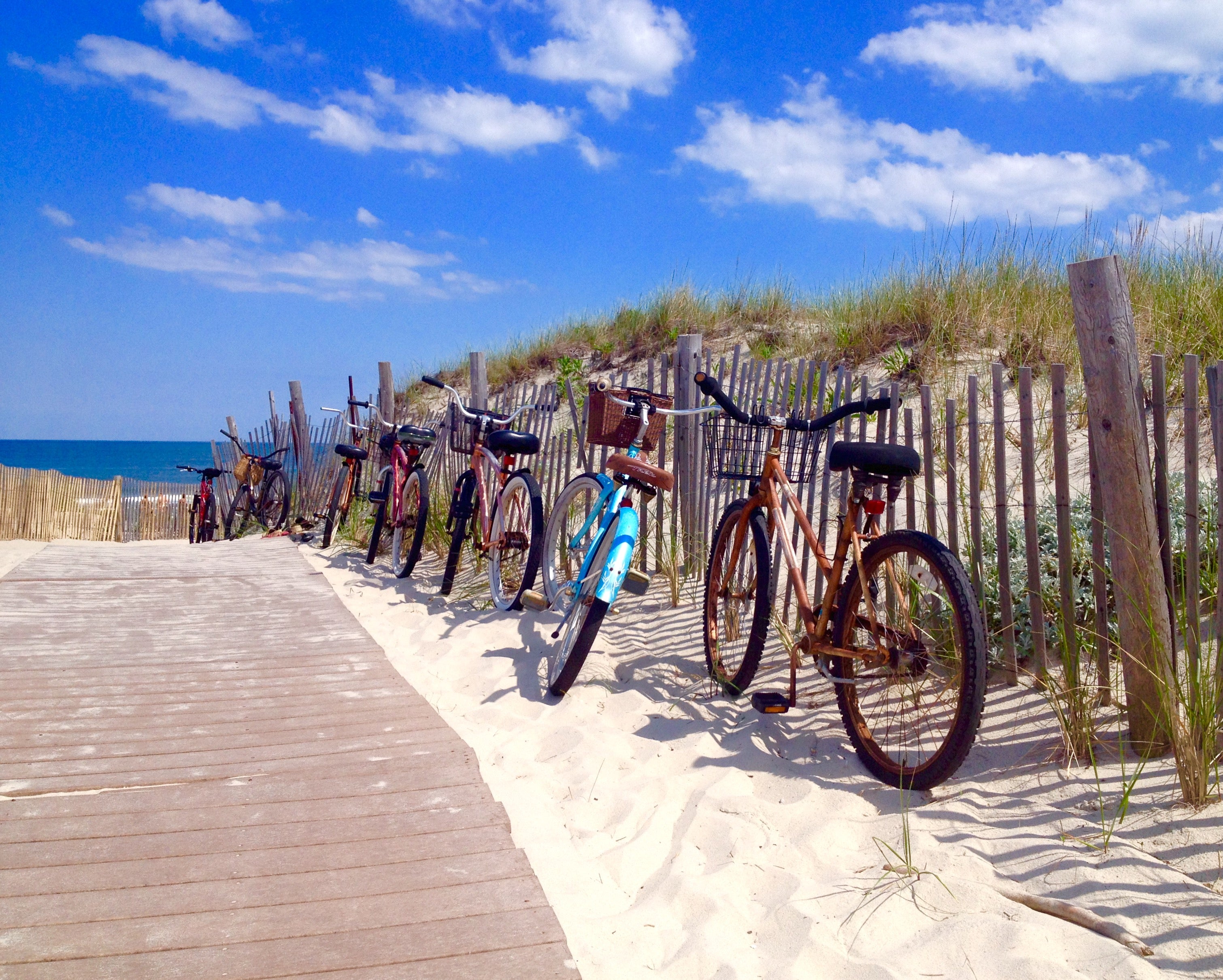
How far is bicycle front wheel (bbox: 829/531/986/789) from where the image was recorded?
258 centimetres

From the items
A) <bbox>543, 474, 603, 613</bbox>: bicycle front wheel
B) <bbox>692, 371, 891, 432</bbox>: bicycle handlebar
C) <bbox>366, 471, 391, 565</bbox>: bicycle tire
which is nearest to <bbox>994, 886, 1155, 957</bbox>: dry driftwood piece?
<bbox>692, 371, 891, 432</bbox>: bicycle handlebar

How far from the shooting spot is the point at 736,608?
3855 millimetres

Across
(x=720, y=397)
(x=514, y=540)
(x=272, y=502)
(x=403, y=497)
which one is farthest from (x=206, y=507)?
(x=720, y=397)

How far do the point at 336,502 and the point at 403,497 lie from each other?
2210 millimetres

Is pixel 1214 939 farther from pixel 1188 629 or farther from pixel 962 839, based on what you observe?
pixel 1188 629

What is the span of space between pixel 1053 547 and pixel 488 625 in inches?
120

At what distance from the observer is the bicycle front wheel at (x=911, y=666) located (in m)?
2.58

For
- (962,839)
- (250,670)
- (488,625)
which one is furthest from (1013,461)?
(250,670)

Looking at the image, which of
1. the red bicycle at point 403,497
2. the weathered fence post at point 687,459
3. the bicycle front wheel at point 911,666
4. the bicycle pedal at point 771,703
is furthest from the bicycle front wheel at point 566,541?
the red bicycle at point 403,497

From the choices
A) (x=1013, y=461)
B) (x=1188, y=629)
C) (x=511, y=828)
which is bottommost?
(x=511, y=828)

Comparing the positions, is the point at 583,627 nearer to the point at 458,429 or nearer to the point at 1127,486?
the point at 1127,486

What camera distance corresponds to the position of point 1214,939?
187 centimetres

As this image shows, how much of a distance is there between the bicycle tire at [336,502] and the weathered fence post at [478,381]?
1789 millimetres

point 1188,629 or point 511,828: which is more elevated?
point 1188,629
